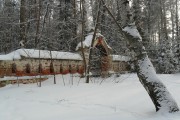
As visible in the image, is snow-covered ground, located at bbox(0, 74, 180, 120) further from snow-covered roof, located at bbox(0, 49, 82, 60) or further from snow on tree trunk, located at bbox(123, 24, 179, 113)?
snow-covered roof, located at bbox(0, 49, 82, 60)

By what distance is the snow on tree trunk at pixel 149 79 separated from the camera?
610cm

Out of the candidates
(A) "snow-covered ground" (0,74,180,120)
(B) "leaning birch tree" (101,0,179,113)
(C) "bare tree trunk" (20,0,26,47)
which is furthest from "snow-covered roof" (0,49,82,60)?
(B) "leaning birch tree" (101,0,179,113)

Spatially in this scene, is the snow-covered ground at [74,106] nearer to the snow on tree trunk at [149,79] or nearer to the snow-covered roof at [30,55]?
the snow on tree trunk at [149,79]

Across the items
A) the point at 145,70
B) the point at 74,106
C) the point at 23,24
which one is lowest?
the point at 74,106

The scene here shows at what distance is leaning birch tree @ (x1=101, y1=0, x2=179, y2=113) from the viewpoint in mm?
6121

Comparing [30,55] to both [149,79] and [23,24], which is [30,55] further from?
[149,79]

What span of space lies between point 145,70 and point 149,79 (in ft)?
0.75

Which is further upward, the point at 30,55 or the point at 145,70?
the point at 30,55

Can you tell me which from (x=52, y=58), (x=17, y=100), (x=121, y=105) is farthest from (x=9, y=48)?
(x=121, y=105)

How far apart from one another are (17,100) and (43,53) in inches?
211

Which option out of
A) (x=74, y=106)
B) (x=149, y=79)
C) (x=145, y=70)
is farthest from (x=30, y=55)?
(x=149, y=79)

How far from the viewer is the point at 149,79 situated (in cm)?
634

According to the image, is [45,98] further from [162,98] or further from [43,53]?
[43,53]

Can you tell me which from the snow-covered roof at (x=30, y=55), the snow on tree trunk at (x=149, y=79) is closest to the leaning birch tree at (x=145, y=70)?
the snow on tree trunk at (x=149, y=79)
